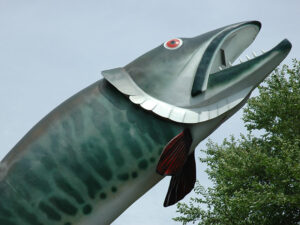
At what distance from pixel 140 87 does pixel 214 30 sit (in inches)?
44.9

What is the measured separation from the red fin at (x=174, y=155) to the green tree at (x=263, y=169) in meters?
5.78

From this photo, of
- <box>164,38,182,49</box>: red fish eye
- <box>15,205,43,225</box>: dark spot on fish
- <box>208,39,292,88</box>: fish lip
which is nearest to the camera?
<box>15,205,43,225</box>: dark spot on fish

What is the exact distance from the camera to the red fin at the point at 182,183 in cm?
444

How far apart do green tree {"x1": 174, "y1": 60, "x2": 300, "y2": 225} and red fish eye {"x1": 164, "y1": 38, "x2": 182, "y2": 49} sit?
5.67 metres

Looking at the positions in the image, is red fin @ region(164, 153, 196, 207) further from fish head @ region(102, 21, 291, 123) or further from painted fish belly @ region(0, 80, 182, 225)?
fish head @ region(102, 21, 291, 123)

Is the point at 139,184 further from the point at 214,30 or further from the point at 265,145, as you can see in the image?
the point at 265,145

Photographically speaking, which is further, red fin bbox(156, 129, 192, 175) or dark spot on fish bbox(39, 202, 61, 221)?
red fin bbox(156, 129, 192, 175)

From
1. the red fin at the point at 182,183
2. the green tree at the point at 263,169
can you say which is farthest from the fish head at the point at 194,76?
the green tree at the point at 263,169

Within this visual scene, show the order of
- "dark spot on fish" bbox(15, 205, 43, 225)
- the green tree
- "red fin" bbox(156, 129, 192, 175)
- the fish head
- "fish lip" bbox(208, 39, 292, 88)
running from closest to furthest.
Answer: "dark spot on fish" bbox(15, 205, 43, 225)
"red fin" bbox(156, 129, 192, 175)
the fish head
"fish lip" bbox(208, 39, 292, 88)
the green tree

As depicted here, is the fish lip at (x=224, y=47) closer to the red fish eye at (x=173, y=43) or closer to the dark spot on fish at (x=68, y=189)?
the red fish eye at (x=173, y=43)

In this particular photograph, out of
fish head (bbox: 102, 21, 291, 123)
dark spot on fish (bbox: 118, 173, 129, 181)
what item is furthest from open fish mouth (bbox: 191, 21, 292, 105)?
dark spot on fish (bbox: 118, 173, 129, 181)

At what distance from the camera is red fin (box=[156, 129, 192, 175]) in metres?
Answer: 3.95

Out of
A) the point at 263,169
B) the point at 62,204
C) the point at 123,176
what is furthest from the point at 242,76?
the point at 263,169

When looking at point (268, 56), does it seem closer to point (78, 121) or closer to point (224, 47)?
point (224, 47)
